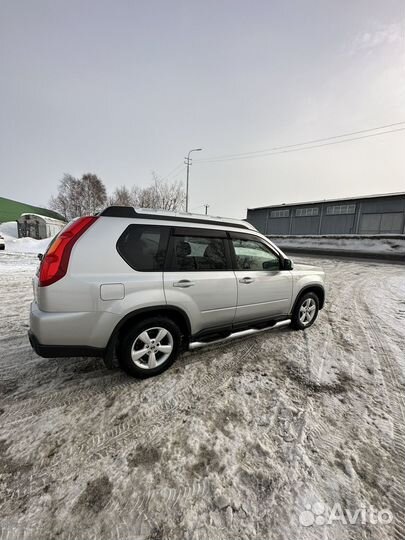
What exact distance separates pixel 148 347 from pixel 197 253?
4.18 ft

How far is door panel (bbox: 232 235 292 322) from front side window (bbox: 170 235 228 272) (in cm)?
26

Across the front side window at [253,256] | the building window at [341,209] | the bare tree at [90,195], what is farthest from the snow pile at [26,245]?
the building window at [341,209]

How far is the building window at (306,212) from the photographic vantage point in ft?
103

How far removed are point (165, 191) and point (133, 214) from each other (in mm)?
32025

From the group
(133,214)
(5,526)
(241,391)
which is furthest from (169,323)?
(5,526)

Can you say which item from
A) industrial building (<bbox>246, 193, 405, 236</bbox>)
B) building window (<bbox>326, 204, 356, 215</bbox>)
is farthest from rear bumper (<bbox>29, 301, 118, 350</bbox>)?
building window (<bbox>326, 204, 356, 215</bbox>)

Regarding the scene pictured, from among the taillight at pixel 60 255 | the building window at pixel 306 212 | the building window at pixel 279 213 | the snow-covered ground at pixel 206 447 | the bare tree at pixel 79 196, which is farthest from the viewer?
the bare tree at pixel 79 196

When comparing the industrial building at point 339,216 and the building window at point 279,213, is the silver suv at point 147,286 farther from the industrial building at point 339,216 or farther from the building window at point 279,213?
the building window at point 279,213

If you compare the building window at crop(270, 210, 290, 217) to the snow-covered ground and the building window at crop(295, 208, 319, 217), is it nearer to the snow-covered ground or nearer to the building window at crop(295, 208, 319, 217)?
the building window at crop(295, 208, 319, 217)

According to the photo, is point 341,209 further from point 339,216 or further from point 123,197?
point 123,197

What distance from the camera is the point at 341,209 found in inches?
1141

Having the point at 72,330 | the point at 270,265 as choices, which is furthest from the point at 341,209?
the point at 72,330

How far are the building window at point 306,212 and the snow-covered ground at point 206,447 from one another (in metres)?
31.6

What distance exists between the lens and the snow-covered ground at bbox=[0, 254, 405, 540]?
1493mm
